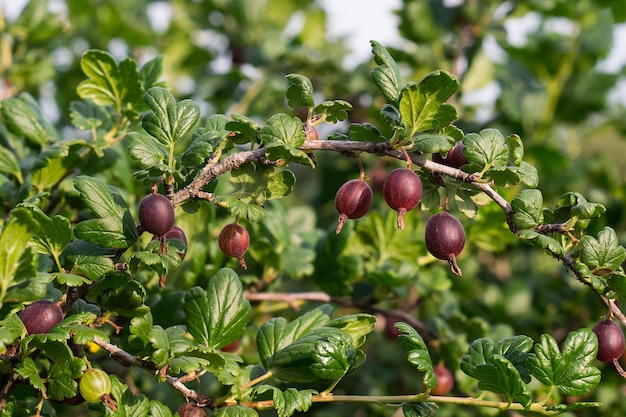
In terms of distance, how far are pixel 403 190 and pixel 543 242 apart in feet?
0.84

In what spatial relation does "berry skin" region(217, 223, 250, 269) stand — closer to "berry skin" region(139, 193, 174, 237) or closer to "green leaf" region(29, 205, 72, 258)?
"berry skin" region(139, 193, 174, 237)

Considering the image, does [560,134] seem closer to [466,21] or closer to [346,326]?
[466,21]

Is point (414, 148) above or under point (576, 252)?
above

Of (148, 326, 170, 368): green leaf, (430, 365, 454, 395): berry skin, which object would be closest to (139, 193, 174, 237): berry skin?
(148, 326, 170, 368): green leaf

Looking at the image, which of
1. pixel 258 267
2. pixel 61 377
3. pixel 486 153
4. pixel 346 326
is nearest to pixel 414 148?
pixel 486 153

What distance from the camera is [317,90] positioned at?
130 inches

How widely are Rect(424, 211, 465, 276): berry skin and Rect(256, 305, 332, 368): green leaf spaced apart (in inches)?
12.7

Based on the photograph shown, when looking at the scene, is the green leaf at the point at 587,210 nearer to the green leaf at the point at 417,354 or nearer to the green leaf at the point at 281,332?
the green leaf at the point at 417,354

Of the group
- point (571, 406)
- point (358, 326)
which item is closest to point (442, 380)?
point (358, 326)

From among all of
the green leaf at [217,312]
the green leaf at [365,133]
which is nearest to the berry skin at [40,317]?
the green leaf at [217,312]

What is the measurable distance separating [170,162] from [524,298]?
1.90 meters

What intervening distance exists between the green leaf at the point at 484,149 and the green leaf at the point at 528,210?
0.26 ft

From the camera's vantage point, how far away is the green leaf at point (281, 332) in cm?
149

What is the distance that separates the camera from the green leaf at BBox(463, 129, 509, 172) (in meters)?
1.31
